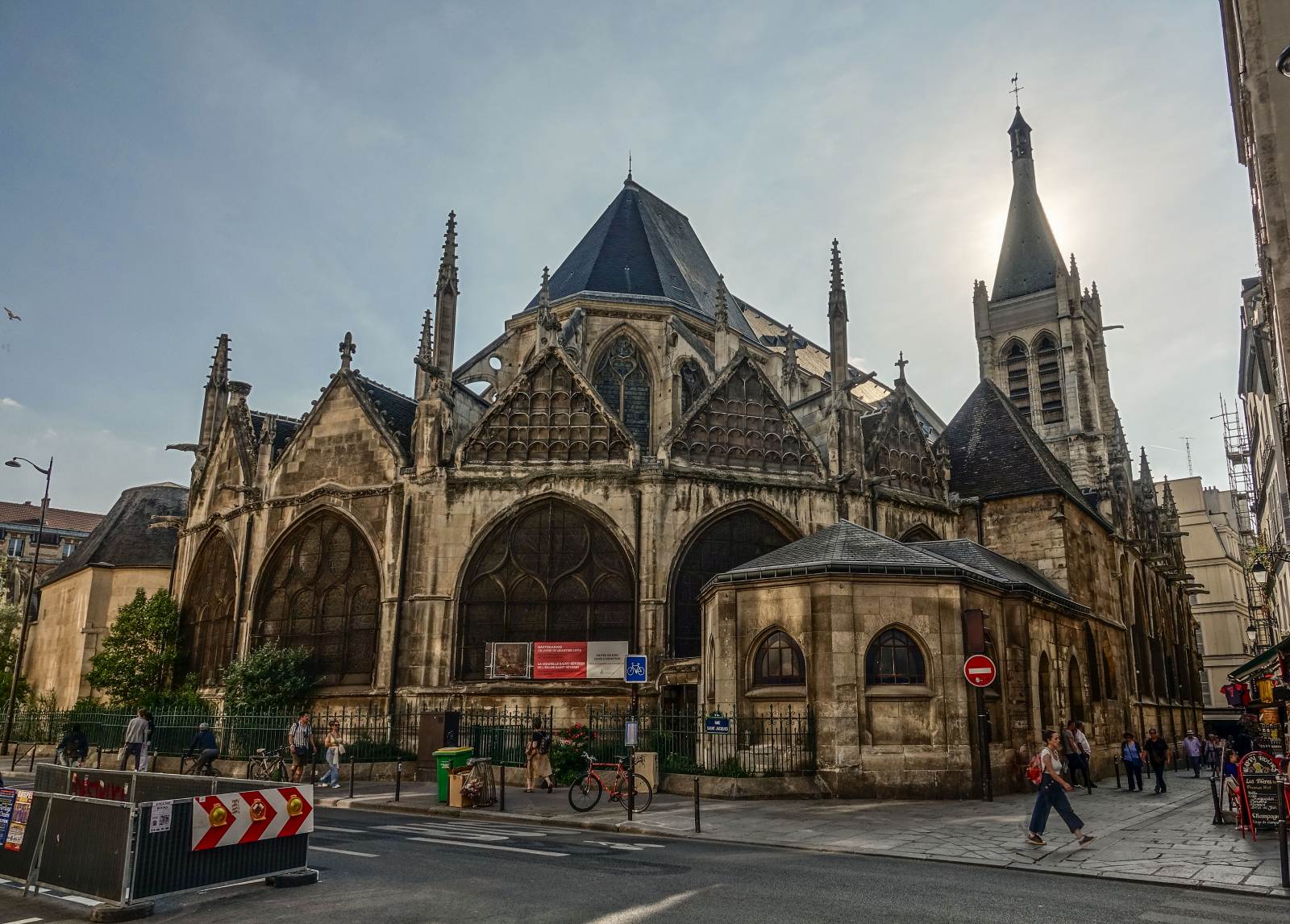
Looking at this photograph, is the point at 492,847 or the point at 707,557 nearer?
the point at 492,847

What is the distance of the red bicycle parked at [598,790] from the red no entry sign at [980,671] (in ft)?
16.3

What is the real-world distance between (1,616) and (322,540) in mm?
25128

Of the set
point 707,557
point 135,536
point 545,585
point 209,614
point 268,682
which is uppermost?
point 135,536

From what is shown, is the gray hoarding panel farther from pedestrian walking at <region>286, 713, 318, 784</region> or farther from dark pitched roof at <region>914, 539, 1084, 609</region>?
dark pitched roof at <region>914, 539, 1084, 609</region>

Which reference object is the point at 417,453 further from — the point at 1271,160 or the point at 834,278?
the point at 1271,160

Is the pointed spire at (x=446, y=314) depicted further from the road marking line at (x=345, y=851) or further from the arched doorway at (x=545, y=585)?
the road marking line at (x=345, y=851)

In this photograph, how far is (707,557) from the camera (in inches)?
944

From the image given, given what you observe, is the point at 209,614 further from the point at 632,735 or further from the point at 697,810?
the point at 697,810

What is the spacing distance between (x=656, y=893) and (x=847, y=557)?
10120 mm

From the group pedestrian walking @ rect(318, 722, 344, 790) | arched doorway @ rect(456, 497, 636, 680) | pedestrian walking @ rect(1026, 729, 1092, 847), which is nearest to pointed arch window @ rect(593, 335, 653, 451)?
arched doorway @ rect(456, 497, 636, 680)

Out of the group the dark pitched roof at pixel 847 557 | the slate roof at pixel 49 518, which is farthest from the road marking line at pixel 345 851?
the slate roof at pixel 49 518

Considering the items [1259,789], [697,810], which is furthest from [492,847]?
[1259,789]

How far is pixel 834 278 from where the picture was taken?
91.0 ft

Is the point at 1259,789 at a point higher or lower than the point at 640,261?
lower
